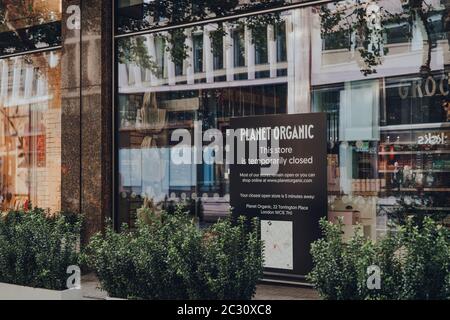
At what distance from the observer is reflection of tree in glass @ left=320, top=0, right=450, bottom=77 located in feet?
27.5

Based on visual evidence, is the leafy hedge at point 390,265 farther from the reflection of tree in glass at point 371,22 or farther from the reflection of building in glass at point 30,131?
the reflection of building in glass at point 30,131

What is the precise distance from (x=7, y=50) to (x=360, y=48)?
6716 mm

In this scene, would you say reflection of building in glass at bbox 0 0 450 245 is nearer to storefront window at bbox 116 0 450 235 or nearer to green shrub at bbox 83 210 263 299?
storefront window at bbox 116 0 450 235

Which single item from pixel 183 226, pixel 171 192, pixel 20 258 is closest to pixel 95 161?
pixel 171 192

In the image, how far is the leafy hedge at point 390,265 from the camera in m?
6.25

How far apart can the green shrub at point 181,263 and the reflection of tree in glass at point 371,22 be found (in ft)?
9.83

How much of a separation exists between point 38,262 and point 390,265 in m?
4.32

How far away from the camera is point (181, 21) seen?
1012cm

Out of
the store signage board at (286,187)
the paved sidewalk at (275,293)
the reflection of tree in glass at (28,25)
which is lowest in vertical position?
the paved sidewalk at (275,293)

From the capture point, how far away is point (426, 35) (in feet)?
27.5

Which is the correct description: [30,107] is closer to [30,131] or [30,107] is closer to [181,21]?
[30,131]

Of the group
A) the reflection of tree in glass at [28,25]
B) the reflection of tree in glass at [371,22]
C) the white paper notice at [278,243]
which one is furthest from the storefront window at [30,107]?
the reflection of tree in glass at [371,22]

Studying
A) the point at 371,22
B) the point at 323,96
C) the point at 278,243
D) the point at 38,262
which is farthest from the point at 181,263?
the point at 371,22
